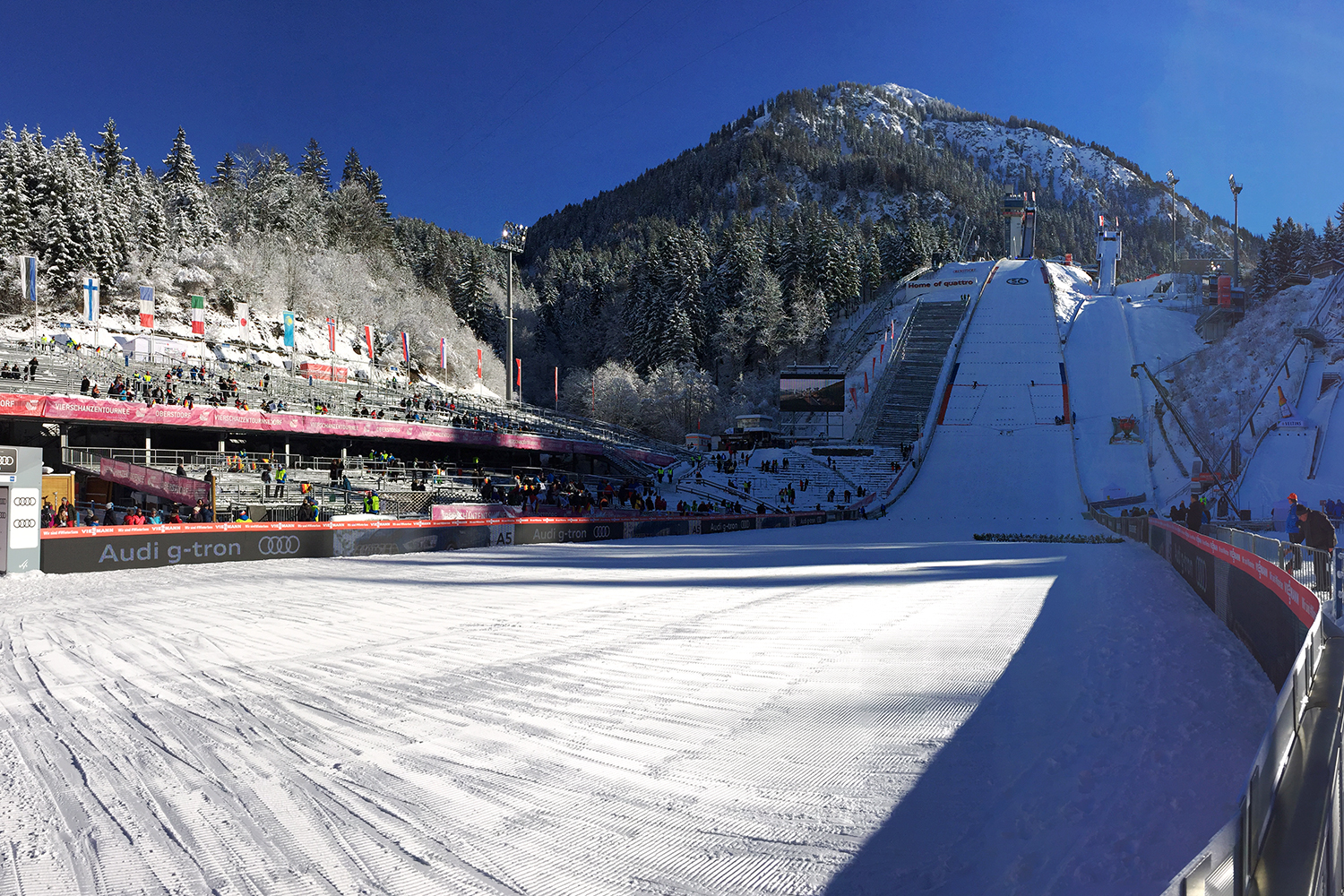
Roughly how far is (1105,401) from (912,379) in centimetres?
1332

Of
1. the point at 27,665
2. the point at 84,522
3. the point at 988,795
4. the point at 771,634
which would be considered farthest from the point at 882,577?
the point at 84,522

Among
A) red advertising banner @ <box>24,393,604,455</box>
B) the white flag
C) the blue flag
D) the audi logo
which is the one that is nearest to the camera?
the audi logo

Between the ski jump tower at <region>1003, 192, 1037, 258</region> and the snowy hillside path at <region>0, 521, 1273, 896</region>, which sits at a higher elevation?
the ski jump tower at <region>1003, 192, 1037, 258</region>

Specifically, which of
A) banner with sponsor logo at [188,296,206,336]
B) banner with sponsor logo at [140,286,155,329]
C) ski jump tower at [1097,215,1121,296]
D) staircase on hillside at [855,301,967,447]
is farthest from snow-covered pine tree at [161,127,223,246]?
ski jump tower at [1097,215,1121,296]

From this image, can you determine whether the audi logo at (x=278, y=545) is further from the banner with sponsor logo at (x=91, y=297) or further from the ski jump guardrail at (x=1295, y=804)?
the banner with sponsor logo at (x=91, y=297)

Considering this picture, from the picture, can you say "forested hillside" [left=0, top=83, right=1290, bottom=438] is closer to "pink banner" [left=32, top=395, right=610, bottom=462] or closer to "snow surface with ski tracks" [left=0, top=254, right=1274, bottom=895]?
"pink banner" [left=32, top=395, right=610, bottom=462]

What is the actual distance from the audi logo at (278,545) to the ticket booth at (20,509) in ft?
13.0

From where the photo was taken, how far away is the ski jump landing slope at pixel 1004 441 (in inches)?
1342

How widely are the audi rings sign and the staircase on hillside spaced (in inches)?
1514

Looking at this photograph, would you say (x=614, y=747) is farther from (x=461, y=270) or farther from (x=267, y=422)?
(x=461, y=270)

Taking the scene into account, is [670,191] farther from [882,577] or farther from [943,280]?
[882,577]

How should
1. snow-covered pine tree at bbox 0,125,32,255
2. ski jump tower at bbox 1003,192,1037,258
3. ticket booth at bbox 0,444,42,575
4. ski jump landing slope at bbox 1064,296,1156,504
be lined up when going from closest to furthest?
ticket booth at bbox 0,444,42,575 < ski jump landing slope at bbox 1064,296,1156,504 < snow-covered pine tree at bbox 0,125,32,255 < ski jump tower at bbox 1003,192,1037,258

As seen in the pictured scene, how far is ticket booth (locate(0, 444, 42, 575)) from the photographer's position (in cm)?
1363

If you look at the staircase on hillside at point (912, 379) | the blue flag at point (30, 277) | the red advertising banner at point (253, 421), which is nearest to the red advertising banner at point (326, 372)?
the red advertising banner at point (253, 421)
